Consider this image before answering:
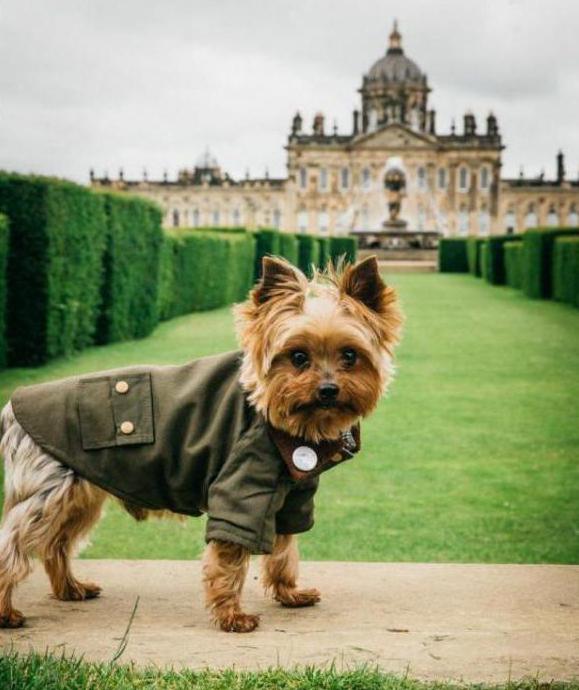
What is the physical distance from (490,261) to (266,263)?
27.9m

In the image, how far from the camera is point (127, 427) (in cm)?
278

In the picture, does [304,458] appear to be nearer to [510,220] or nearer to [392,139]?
[510,220]

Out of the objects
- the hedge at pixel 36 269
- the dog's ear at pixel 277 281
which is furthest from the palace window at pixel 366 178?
the dog's ear at pixel 277 281

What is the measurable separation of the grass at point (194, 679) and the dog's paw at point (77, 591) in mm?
678

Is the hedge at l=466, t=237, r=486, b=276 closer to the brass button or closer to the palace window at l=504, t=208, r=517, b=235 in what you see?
the brass button

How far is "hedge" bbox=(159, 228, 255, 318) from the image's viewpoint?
16531mm

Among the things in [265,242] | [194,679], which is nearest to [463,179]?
[265,242]

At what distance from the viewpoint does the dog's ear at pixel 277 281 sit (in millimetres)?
2566

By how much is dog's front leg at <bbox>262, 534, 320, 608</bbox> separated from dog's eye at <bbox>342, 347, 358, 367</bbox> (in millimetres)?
672

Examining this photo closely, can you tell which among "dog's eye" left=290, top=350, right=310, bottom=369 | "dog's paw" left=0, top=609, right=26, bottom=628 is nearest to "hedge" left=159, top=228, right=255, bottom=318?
"dog's paw" left=0, top=609, right=26, bottom=628

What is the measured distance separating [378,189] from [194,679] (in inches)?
3003

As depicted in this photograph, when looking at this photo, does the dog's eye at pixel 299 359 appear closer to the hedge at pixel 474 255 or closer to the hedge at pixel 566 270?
the hedge at pixel 566 270

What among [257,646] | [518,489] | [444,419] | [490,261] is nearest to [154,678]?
[257,646]

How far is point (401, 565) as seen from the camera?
341 cm
